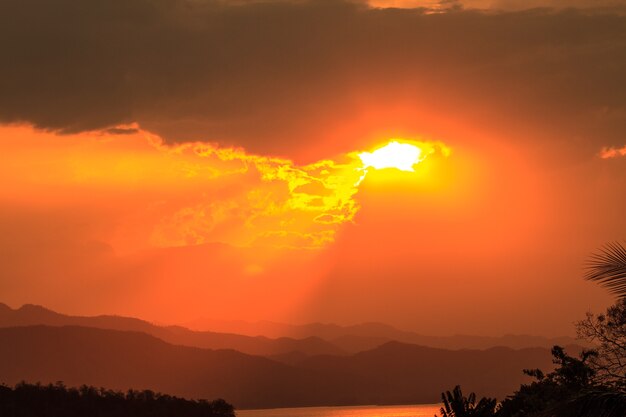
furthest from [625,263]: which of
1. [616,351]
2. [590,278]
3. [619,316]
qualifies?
[619,316]

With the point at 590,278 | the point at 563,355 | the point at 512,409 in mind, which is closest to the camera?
the point at 590,278

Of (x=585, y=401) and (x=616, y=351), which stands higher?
(x=616, y=351)

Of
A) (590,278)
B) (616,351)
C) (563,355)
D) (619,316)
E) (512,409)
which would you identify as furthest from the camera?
(512,409)

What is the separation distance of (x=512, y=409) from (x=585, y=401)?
46.4 meters

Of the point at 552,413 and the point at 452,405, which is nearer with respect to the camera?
the point at 552,413

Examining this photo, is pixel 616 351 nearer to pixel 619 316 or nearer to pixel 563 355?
pixel 619 316

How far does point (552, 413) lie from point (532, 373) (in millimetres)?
37104

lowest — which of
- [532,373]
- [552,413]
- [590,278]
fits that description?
[552,413]

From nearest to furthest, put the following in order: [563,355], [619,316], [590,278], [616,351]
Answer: [590,278] < [616,351] < [619,316] < [563,355]

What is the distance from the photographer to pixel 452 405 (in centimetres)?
4162

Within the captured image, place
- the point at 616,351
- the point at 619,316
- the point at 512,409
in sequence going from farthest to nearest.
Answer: the point at 512,409 < the point at 619,316 < the point at 616,351

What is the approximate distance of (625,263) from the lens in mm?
20312

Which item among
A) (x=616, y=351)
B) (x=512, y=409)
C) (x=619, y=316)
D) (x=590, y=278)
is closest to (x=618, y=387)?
(x=590, y=278)

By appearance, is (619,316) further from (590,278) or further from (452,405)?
(590,278)
